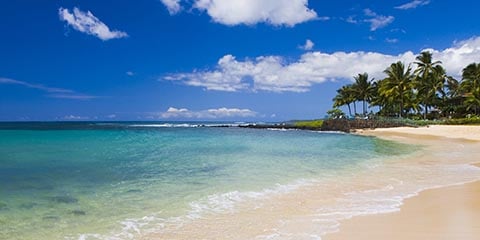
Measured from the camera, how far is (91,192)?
10.5 metres

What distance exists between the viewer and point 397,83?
203 feet

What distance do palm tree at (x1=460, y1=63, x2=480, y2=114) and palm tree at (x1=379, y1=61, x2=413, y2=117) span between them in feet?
25.6

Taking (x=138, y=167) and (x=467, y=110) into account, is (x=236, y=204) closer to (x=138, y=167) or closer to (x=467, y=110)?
(x=138, y=167)

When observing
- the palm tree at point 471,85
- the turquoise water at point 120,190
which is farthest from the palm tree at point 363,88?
the turquoise water at point 120,190

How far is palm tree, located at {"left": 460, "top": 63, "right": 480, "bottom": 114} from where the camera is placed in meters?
53.9

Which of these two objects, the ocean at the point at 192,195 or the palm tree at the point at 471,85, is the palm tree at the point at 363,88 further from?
the ocean at the point at 192,195

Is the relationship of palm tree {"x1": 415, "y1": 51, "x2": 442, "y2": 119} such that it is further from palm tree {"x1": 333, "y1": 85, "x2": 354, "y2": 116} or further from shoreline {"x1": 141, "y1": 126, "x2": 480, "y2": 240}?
shoreline {"x1": 141, "y1": 126, "x2": 480, "y2": 240}

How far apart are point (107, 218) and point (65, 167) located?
951 centimetres

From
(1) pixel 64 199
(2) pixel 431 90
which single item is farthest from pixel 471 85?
(1) pixel 64 199

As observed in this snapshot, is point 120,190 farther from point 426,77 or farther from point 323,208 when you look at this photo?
point 426,77

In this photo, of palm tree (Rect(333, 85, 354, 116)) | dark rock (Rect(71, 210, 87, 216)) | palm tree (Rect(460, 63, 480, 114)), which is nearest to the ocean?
dark rock (Rect(71, 210, 87, 216))

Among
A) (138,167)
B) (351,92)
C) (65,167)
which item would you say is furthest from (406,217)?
(351,92)

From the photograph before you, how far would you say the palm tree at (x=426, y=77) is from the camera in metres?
59.4

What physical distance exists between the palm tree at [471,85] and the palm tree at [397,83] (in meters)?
7.81
